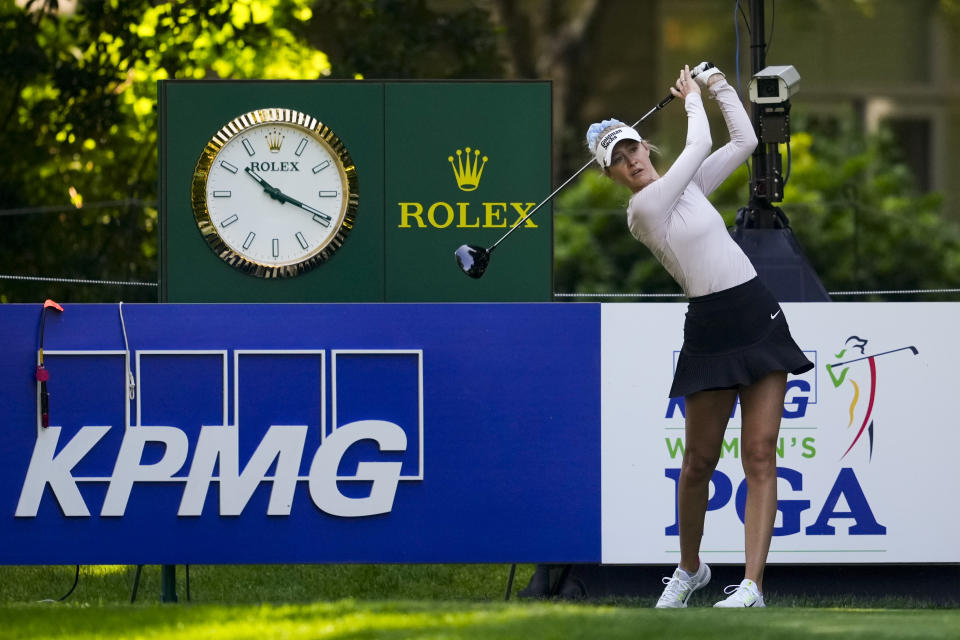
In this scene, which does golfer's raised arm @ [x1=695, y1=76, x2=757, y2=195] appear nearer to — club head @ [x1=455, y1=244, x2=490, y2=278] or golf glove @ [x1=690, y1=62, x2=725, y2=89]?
golf glove @ [x1=690, y1=62, x2=725, y2=89]

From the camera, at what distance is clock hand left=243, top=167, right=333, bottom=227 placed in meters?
6.96

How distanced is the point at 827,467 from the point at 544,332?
4.19ft

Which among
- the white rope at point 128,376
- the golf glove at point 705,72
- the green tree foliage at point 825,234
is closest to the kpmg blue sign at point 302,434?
the white rope at point 128,376

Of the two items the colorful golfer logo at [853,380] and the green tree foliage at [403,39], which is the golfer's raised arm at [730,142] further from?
the green tree foliage at [403,39]

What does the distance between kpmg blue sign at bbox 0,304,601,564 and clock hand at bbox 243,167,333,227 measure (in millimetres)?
623

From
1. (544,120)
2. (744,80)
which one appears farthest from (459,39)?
(744,80)

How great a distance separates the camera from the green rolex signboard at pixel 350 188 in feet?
22.8

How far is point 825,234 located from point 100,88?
6.87m

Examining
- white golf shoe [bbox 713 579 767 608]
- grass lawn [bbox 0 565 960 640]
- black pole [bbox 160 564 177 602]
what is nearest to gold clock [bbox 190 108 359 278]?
black pole [bbox 160 564 177 602]

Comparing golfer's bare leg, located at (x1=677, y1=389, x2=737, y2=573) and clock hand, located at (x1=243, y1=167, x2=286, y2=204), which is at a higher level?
clock hand, located at (x1=243, y1=167, x2=286, y2=204)

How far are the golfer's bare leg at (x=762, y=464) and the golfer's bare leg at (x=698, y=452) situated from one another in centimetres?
12

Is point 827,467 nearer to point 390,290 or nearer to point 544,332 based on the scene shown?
point 544,332

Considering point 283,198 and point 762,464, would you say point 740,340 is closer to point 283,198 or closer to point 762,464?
point 762,464

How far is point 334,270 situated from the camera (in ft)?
22.9
